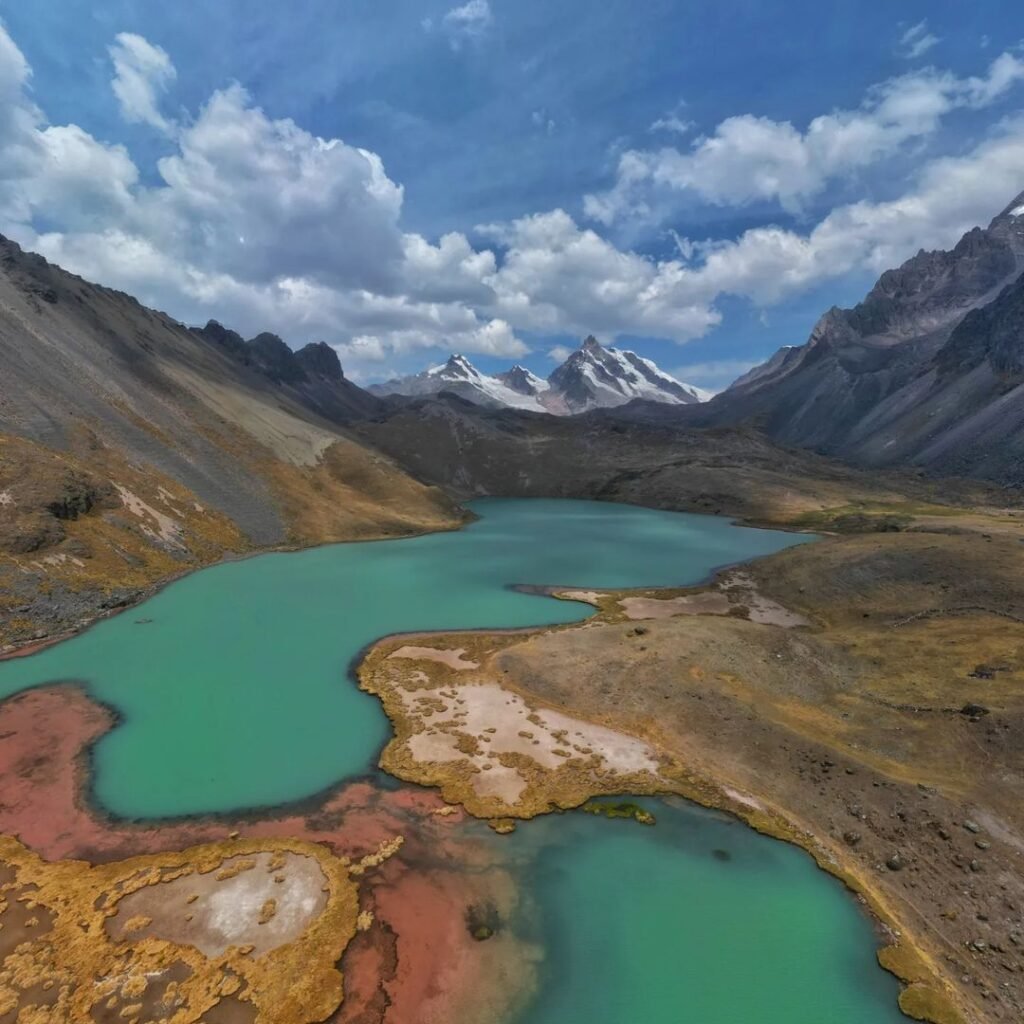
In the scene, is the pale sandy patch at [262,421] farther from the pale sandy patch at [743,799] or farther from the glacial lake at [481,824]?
the pale sandy patch at [743,799]

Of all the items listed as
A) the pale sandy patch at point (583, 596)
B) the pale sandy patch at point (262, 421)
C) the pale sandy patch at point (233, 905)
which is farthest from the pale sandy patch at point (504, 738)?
the pale sandy patch at point (262, 421)

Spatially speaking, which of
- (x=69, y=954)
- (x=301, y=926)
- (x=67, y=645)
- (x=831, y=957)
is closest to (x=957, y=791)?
(x=831, y=957)

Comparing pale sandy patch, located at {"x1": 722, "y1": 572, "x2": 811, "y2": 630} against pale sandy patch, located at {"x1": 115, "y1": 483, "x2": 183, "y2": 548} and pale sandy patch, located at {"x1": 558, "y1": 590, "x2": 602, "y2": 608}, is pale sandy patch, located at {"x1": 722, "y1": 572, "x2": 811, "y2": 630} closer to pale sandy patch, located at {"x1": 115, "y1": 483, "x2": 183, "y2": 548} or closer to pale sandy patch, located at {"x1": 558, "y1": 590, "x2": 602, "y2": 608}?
pale sandy patch, located at {"x1": 558, "y1": 590, "x2": 602, "y2": 608}

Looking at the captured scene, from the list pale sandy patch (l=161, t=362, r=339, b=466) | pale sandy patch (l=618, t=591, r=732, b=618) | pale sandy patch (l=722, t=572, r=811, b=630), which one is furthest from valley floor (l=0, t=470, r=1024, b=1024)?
pale sandy patch (l=161, t=362, r=339, b=466)

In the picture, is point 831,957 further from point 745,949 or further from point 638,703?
point 638,703

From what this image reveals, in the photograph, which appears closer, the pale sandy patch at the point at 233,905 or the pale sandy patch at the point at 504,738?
the pale sandy patch at the point at 233,905

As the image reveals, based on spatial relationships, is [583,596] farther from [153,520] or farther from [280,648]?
[153,520]

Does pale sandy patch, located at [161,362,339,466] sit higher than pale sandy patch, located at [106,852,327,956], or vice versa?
pale sandy patch, located at [161,362,339,466]
